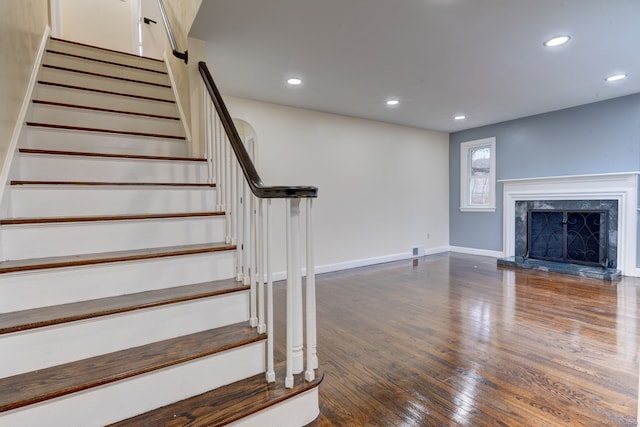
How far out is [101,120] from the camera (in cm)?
270

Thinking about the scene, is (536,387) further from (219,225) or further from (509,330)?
(219,225)

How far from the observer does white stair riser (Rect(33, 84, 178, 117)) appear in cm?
265

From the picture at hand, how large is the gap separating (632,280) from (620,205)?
1.03 metres

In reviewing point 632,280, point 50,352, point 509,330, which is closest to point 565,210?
point 632,280

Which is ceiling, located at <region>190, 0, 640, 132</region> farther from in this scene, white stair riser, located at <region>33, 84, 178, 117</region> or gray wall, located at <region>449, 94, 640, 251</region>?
white stair riser, located at <region>33, 84, 178, 117</region>

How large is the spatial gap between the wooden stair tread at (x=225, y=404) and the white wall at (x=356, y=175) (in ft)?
9.56

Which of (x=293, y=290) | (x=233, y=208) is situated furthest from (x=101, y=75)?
(x=293, y=290)

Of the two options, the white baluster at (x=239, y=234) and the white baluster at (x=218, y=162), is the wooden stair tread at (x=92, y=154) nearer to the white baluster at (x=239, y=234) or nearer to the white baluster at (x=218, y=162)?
the white baluster at (x=218, y=162)

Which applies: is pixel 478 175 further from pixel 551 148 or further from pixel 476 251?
pixel 476 251

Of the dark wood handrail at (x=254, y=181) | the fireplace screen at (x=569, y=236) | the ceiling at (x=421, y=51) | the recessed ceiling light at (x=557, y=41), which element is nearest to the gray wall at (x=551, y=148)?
the ceiling at (x=421, y=51)

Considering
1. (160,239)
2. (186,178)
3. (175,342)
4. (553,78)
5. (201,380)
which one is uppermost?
(553,78)

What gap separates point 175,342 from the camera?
5.32ft

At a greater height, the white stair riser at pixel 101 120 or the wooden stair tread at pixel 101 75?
the wooden stair tread at pixel 101 75

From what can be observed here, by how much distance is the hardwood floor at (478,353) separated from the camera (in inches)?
68.6
